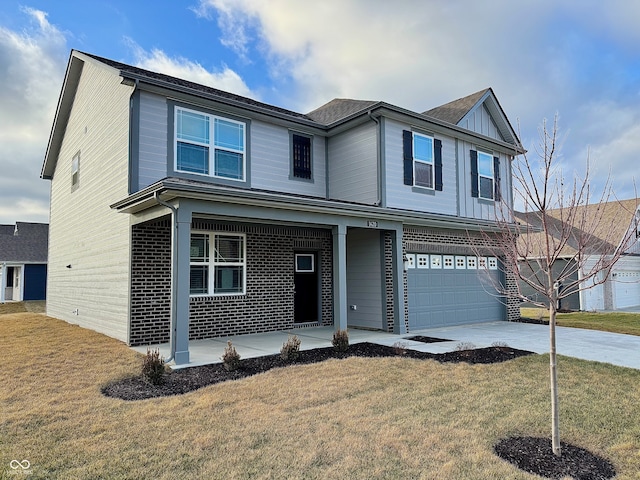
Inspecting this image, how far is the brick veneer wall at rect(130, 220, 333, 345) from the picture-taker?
9.27 metres

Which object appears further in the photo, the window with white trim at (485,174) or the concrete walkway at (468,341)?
the window with white trim at (485,174)

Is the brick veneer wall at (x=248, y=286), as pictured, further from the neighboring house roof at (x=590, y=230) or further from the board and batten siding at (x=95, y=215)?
the neighboring house roof at (x=590, y=230)

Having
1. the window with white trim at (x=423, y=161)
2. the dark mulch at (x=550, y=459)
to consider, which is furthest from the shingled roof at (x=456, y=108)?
the dark mulch at (x=550, y=459)

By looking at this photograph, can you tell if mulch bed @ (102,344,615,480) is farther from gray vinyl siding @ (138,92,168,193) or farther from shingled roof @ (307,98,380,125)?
shingled roof @ (307,98,380,125)

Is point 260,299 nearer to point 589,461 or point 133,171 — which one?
point 133,171

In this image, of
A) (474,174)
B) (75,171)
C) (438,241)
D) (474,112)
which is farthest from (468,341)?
(75,171)

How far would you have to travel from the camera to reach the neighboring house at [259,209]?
30.2 feet

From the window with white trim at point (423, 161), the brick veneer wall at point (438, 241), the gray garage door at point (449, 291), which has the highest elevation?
the window with white trim at point (423, 161)

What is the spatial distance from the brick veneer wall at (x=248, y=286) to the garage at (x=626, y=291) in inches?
734

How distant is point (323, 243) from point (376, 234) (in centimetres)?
159

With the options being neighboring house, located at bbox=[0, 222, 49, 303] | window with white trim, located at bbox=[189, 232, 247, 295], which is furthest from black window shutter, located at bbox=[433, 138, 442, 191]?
neighboring house, located at bbox=[0, 222, 49, 303]

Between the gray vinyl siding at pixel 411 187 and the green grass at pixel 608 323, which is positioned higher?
the gray vinyl siding at pixel 411 187

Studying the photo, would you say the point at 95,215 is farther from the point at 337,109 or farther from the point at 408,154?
the point at 408,154

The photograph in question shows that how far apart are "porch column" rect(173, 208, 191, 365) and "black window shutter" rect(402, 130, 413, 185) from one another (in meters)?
6.53
